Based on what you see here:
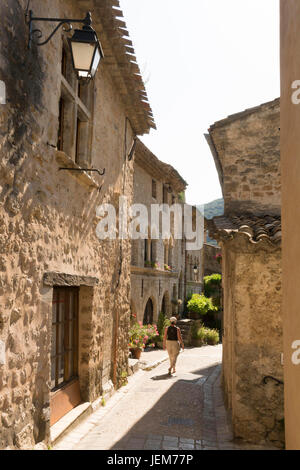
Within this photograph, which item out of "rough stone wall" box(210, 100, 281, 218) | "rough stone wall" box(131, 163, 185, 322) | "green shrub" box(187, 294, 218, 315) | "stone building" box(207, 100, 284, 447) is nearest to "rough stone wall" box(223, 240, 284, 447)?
"stone building" box(207, 100, 284, 447)

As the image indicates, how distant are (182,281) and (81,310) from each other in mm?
18668

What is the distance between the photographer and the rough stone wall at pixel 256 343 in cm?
574

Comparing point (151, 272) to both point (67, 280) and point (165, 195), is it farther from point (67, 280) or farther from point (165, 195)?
point (67, 280)

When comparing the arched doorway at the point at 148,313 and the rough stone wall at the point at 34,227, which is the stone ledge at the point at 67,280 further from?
the arched doorway at the point at 148,313

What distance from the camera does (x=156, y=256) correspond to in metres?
18.9

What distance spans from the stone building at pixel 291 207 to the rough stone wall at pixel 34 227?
238 centimetres

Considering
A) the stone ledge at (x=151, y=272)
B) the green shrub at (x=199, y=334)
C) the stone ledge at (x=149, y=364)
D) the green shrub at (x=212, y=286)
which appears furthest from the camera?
the green shrub at (x=212, y=286)

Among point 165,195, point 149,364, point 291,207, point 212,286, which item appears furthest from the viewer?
point 212,286

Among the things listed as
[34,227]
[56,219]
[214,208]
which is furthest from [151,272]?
[214,208]

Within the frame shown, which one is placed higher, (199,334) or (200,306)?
(200,306)

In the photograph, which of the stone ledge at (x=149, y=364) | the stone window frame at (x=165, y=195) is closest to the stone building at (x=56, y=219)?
the stone ledge at (x=149, y=364)

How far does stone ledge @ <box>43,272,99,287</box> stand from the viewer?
4.60m

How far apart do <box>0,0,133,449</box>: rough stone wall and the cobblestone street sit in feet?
2.14

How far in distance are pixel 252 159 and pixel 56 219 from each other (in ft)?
17.2
